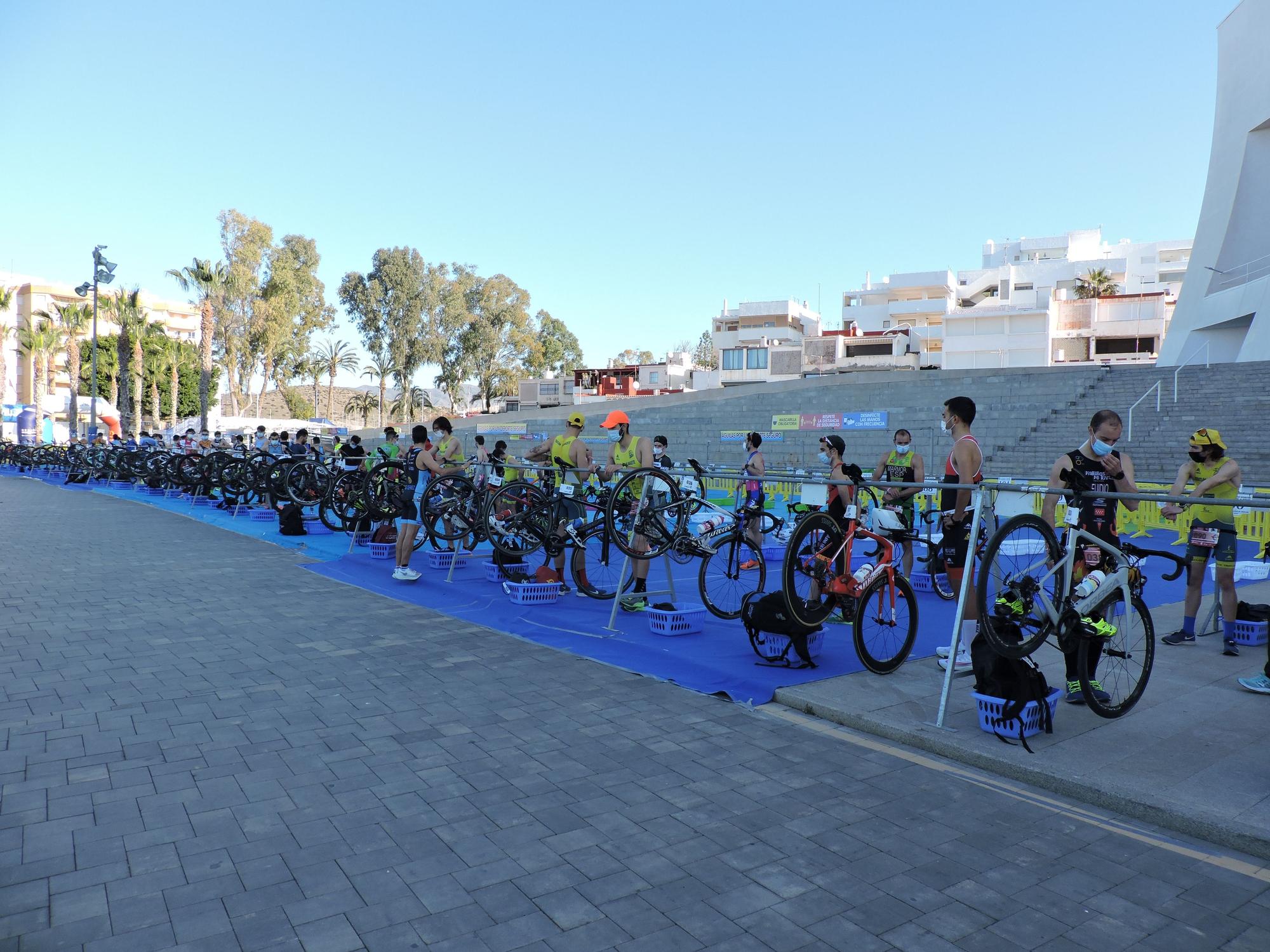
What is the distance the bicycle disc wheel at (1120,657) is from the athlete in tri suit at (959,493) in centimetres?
85

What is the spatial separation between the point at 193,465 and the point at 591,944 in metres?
19.5

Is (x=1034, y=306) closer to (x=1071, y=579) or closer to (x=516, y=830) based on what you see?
(x=1071, y=579)

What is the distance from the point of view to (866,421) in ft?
98.8

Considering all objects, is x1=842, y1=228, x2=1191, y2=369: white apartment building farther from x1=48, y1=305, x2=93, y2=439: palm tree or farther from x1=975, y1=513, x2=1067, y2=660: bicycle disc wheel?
x1=48, y1=305, x2=93, y2=439: palm tree

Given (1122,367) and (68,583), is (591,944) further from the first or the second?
(1122,367)

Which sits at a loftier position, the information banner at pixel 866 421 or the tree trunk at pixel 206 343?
the tree trunk at pixel 206 343

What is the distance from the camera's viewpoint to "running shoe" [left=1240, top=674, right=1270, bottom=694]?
5.58 meters

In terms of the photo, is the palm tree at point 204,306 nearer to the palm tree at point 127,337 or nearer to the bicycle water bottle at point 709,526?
the palm tree at point 127,337

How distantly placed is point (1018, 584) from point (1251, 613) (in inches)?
147

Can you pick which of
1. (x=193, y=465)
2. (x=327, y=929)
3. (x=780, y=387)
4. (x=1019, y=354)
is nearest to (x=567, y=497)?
(x=327, y=929)

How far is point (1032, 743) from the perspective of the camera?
4.61m

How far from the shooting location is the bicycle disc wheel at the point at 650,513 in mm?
7582

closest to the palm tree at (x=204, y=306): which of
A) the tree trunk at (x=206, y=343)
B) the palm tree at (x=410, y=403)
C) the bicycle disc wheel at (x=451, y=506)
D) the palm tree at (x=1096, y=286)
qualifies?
the tree trunk at (x=206, y=343)

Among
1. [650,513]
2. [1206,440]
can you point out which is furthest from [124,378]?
[1206,440]
